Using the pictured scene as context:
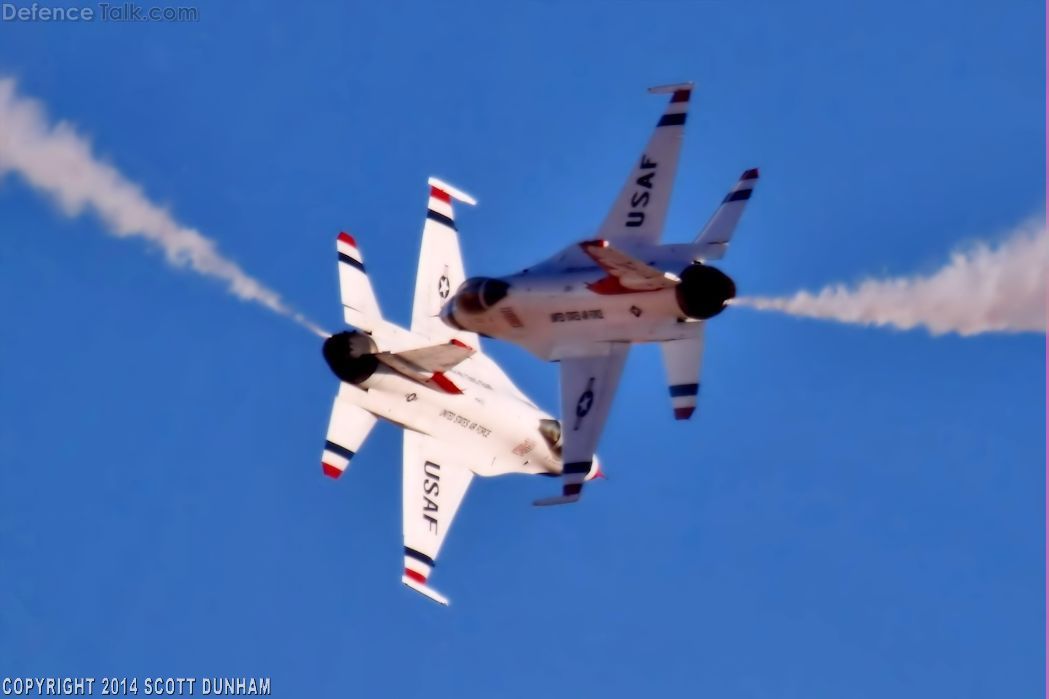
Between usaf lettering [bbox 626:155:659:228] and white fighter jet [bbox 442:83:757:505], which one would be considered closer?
white fighter jet [bbox 442:83:757:505]

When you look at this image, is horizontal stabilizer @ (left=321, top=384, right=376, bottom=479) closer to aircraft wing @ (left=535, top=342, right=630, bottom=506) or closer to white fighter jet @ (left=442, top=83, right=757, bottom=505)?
white fighter jet @ (left=442, top=83, right=757, bottom=505)

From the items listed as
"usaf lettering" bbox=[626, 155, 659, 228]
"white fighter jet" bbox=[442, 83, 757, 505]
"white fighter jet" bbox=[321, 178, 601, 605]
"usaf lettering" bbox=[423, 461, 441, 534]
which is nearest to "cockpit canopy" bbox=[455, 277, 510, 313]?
"white fighter jet" bbox=[442, 83, 757, 505]

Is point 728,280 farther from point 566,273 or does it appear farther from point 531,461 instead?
point 531,461

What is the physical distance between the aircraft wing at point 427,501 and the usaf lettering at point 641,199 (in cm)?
628

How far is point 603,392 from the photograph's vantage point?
40.1 meters

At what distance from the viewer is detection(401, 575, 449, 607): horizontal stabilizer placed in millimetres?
Result: 44438

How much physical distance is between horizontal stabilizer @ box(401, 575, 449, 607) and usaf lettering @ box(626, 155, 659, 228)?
8.48m

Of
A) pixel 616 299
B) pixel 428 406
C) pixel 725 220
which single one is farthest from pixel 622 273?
pixel 428 406

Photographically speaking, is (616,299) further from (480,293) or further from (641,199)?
(480,293)

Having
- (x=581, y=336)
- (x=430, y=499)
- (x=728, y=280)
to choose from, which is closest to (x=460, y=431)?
(x=430, y=499)

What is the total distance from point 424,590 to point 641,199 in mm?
8971

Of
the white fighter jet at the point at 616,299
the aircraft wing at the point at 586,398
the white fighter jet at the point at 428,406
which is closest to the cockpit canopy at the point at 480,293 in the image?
the white fighter jet at the point at 616,299

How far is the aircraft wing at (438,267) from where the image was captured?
44344 mm

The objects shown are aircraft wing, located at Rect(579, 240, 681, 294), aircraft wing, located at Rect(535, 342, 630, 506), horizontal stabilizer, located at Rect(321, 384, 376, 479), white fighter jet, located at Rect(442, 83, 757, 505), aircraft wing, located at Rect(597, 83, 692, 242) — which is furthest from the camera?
horizontal stabilizer, located at Rect(321, 384, 376, 479)
